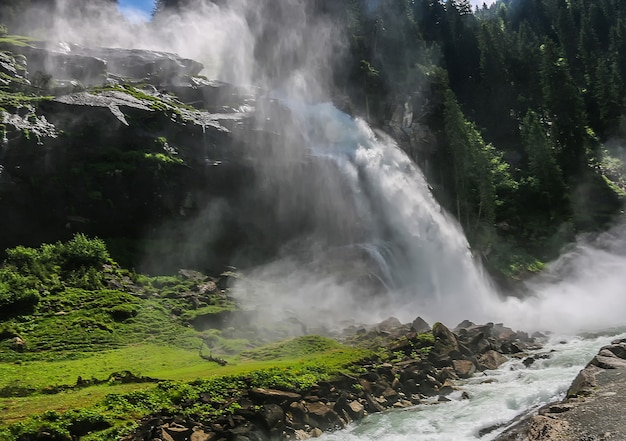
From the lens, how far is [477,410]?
1415 cm

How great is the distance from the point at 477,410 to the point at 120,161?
28.5 metres

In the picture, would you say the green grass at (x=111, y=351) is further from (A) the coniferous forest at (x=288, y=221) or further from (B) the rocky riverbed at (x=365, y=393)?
(B) the rocky riverbed at (x=365, y=393)

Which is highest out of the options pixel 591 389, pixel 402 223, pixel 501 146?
pixel 501 146

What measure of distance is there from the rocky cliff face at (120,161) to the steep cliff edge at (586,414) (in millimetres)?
25090

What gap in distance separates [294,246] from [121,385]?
23887 mm

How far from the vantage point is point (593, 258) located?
43406 millimetres

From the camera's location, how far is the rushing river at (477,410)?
12727mm

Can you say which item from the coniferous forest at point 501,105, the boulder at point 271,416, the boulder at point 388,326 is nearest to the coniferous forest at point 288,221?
the boulder at point 271,416

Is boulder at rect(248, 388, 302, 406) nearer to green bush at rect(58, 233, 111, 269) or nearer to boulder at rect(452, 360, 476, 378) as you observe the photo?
boulder at rect(452, 360, 476, 378)

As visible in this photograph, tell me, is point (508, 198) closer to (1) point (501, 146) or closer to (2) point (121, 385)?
(1) point (501, 146)

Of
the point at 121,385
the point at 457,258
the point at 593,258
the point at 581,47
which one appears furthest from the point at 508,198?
the point at 121,385

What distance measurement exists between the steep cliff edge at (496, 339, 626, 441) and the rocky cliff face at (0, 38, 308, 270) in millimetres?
25090

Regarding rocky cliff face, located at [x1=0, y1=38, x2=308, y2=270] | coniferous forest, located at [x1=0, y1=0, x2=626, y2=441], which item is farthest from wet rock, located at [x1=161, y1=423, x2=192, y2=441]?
rocky cliff face, located at [x1=0, y1=38, x2=308, y2=270]

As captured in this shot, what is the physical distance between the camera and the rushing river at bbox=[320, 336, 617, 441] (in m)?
12.7
